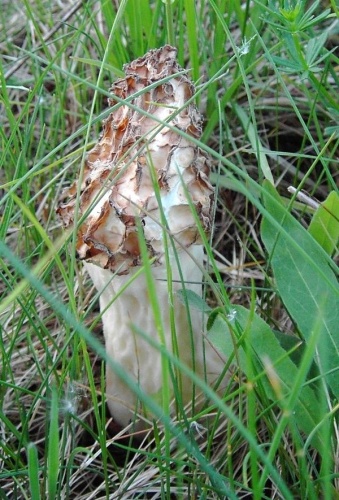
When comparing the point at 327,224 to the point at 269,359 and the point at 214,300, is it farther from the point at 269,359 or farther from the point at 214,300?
the point at 214,300

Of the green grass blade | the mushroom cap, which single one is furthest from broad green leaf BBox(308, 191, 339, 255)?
the green grass blade

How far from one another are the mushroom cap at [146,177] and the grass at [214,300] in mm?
72

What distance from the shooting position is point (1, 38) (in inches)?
83.8

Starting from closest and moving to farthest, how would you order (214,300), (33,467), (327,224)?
(33,467)
(327,224)
(214,300)

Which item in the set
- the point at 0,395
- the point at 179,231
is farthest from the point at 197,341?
the point at 0,395

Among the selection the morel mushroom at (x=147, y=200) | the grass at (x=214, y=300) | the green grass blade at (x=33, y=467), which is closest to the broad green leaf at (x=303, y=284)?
the grass at (x=214, y=300)

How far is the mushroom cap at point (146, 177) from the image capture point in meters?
1.10

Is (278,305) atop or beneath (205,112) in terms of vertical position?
beneath

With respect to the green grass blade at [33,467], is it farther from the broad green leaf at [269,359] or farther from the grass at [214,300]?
the broad green leaf at [269,359]

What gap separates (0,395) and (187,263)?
0.40 meters

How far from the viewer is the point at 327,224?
3.75 feet

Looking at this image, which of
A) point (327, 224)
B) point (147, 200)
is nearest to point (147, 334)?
point (147, 200)

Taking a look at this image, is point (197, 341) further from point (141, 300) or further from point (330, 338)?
point (330, 338)

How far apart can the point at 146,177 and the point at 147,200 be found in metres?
0.05
